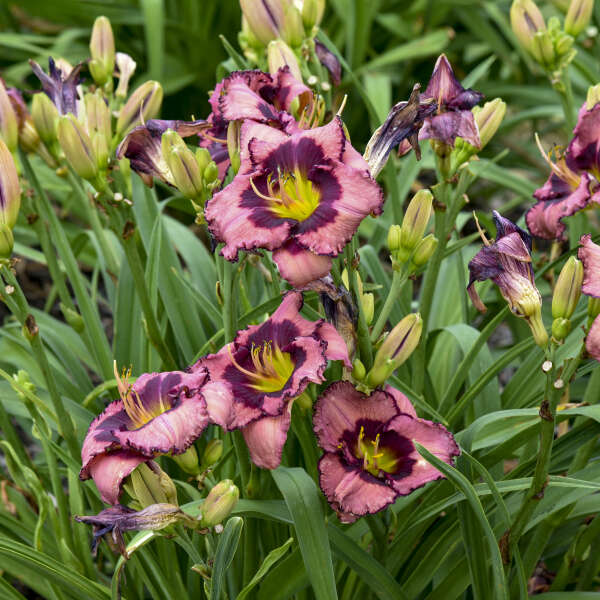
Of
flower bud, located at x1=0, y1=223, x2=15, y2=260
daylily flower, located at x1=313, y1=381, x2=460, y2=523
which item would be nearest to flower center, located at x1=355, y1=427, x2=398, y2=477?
daylily flower, located at x1=313, y1=381, x2=460, y2=523

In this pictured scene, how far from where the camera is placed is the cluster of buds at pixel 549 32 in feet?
3.99

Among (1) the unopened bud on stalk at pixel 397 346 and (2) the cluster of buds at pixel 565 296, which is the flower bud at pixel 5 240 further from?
(2) the cluster of buds at pixel 565 296

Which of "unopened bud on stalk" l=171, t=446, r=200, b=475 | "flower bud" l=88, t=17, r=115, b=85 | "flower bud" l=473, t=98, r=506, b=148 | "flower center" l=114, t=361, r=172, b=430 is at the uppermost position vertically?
"flower bud" l=88, t=17, r=115, b=85

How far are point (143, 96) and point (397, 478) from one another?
67cm

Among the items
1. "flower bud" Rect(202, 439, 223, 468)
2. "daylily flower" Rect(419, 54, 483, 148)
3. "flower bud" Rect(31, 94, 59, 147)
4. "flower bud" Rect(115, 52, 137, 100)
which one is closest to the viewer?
"flower bud" Rect(202, 439, 223, 468)

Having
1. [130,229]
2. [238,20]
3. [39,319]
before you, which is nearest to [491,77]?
[238,20]

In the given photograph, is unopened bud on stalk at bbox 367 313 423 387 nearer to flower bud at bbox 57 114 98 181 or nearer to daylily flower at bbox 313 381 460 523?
daylily flower at bbox 313 381 460 523

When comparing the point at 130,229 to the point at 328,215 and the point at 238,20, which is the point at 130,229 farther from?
the point at 238,20

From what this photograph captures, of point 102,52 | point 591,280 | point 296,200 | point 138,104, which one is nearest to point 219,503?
point 296,200

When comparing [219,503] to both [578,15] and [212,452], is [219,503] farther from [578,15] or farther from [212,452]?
[578,15]

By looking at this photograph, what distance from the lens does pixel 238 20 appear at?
9.06ft

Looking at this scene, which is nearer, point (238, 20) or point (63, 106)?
point (63, 106)

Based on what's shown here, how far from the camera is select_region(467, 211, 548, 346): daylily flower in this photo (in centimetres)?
81

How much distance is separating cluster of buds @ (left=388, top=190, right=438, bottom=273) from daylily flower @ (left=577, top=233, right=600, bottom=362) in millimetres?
160
